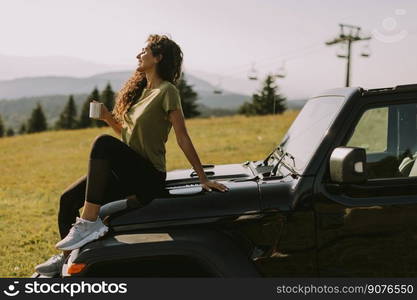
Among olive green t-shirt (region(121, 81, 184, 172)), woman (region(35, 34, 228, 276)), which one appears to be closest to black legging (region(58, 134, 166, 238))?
woman (region(35, 34, 228, 276))

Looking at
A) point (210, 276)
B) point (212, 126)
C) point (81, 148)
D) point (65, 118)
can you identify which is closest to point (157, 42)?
point (210, 276)

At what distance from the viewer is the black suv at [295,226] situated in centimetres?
294

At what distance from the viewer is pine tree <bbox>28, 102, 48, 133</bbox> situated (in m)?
97.9

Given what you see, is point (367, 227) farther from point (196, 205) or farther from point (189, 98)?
point (189, 98)

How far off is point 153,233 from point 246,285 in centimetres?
65

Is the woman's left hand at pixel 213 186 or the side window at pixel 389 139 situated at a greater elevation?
the side window at pixel 389 139

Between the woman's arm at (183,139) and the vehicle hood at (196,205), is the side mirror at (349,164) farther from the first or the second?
the woman's arm at (183,139)

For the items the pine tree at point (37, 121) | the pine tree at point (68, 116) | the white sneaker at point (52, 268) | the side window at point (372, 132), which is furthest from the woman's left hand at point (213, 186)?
the pine tree at point (68, 116)

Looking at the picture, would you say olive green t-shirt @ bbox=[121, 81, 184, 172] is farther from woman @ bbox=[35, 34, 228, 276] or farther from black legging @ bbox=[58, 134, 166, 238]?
black legging @ bbox=[58, 134, 166, 238]

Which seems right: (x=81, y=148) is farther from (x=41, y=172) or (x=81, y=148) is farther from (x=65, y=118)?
(x=65, y=118)

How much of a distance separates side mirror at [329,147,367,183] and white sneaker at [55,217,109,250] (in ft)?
4.86

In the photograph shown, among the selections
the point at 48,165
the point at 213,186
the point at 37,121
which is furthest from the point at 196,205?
the point at 37,121

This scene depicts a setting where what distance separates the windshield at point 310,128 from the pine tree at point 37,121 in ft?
330

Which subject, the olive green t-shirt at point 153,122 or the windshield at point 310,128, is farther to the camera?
the olive green t-shirt at point 153,122
